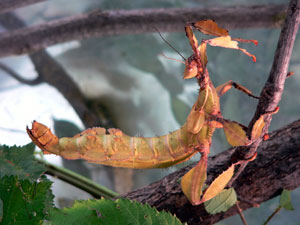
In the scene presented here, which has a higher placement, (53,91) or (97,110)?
(53,91)

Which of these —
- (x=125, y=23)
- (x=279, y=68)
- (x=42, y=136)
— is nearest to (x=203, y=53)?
(x=279, y=68)

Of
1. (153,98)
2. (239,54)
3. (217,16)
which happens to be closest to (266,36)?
(239,54)

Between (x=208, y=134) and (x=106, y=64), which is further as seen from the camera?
(x=106, y=64)

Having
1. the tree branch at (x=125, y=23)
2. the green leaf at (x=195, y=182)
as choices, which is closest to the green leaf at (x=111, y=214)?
the green leaf at (x=195, y=182)

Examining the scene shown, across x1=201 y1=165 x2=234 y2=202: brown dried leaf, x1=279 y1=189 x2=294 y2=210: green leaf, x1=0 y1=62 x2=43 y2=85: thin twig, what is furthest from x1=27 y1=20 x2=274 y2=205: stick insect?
x1=0 y1=62 x2=43 y2=85: thin twig

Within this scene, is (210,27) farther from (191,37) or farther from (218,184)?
(218,184)

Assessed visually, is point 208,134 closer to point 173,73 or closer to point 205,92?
point 205,92
